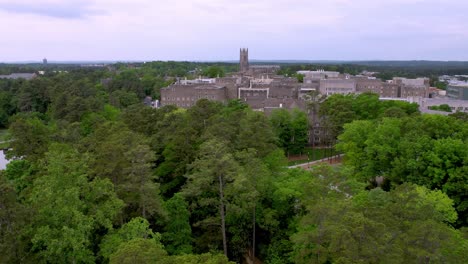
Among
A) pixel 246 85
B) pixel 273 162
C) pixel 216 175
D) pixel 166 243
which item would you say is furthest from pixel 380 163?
pixel 246 85

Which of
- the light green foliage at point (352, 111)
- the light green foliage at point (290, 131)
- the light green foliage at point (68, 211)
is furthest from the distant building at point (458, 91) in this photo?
the light green foliage at point (68, 211)

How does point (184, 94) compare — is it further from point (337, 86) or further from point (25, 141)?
point (25, 141)

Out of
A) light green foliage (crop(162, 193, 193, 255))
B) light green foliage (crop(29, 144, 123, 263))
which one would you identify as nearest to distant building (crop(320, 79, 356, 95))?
light green foliage (crop(162, 193, 193, 255))

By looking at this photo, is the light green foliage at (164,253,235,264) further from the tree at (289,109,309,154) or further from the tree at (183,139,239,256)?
the tree at (289,109,309,154)

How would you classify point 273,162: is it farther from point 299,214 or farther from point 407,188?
point 407,188

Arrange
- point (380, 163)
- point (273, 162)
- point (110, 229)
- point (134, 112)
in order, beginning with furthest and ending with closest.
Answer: point (134, 112), point (380, 163), point (273, 162), point (110, 229)

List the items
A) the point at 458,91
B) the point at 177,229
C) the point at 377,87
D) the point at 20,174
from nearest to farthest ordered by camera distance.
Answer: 1. the point at 177,229
2. the point at 20,174
3. the point at 377,87
4. the point at 458,91

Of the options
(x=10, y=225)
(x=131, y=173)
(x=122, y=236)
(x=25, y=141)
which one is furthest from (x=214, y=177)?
(x=25, y=141)

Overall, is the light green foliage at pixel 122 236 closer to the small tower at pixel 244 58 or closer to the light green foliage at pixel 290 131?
the light green foliage at pixel 290 131

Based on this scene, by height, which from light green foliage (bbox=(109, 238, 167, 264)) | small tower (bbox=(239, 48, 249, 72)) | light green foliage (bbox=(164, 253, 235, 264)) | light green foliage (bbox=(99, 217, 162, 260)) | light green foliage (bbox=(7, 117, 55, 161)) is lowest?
light green foliage (bbox=(99, 217, 162, 260))
